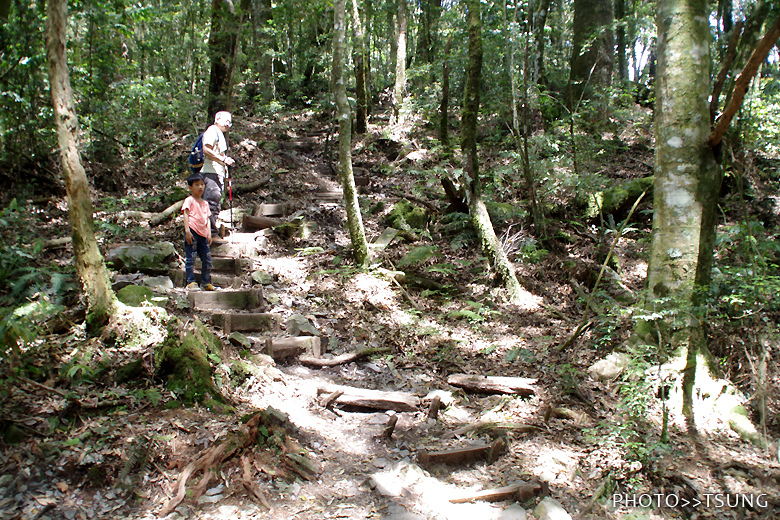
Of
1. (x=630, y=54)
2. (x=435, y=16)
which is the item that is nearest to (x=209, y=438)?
(x=435, y=16)

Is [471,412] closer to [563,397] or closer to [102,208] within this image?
[563,397]

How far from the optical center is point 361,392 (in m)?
5.36

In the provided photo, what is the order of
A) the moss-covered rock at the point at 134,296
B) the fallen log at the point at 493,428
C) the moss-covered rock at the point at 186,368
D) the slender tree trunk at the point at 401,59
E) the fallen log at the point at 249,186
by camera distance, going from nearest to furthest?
the moss-covered rock at the point at 186,368 → the fallen log at the point at 493,428 → the moss-covered rock at the point at 134,296 → the fallen log at the point at 249,186 → the slender tree trunk at the point at 401,59

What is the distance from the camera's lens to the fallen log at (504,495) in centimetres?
354

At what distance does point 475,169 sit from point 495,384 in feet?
16.4

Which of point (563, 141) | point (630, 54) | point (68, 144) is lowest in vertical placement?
point (68, 144)

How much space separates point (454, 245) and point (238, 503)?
731 centimetres

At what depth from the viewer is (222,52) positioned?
1267cm

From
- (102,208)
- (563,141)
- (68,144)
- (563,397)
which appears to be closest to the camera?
(68,144)

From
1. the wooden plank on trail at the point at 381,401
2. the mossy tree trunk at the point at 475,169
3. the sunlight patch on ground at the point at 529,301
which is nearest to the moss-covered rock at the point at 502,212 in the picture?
the mossy tree trunk at the point at 475,169

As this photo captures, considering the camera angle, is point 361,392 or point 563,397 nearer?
point 563,397

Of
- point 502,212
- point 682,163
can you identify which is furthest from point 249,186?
point 682,163

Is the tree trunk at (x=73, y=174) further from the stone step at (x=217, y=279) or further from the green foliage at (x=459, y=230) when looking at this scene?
the green foliage at (x=459, y=230)

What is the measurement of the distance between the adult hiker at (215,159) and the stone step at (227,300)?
6.94 feet
